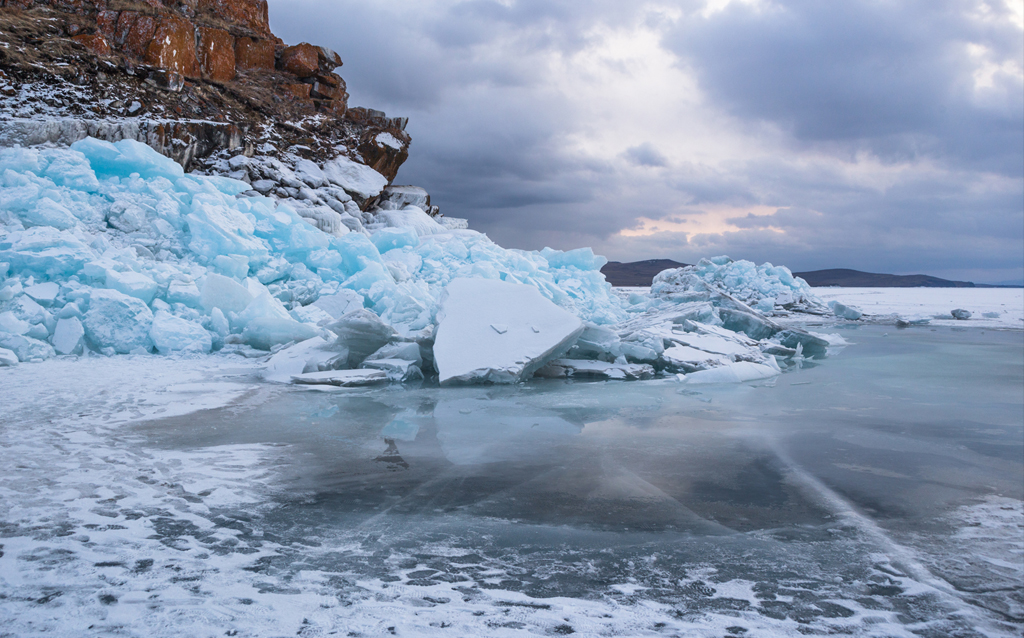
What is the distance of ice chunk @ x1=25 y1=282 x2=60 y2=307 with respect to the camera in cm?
566

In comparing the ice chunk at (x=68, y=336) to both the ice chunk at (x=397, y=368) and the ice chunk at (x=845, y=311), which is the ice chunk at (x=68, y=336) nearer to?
the ice chunk at (x=397, y=368)

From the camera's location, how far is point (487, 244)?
41.1 ft

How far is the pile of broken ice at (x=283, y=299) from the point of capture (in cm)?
534

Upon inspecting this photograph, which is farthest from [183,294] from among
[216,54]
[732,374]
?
[216,54]

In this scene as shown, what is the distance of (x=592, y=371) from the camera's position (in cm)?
573

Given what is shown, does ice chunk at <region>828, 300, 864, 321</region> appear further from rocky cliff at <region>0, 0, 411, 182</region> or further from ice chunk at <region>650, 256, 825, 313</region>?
rocky cliff at <region>0, 0, 411, 182</region>

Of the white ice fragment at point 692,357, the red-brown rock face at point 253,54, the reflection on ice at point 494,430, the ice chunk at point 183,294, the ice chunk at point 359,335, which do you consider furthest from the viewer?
the red-brown rock face at point 253,54

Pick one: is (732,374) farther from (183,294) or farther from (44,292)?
(44,292)

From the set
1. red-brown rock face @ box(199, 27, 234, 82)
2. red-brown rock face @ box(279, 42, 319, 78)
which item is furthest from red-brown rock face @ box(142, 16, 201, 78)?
red-brown rock face @ box(279, 42, 319, 78)

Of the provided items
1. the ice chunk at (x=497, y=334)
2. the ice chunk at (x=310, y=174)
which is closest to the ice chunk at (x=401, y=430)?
the ice chunk at (x=497, y=334)

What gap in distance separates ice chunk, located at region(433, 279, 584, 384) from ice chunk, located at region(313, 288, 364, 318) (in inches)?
102

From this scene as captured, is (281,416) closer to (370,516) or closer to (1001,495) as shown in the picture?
(370,516)

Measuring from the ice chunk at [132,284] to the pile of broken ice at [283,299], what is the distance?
0.02m

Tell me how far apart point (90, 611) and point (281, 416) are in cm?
240
